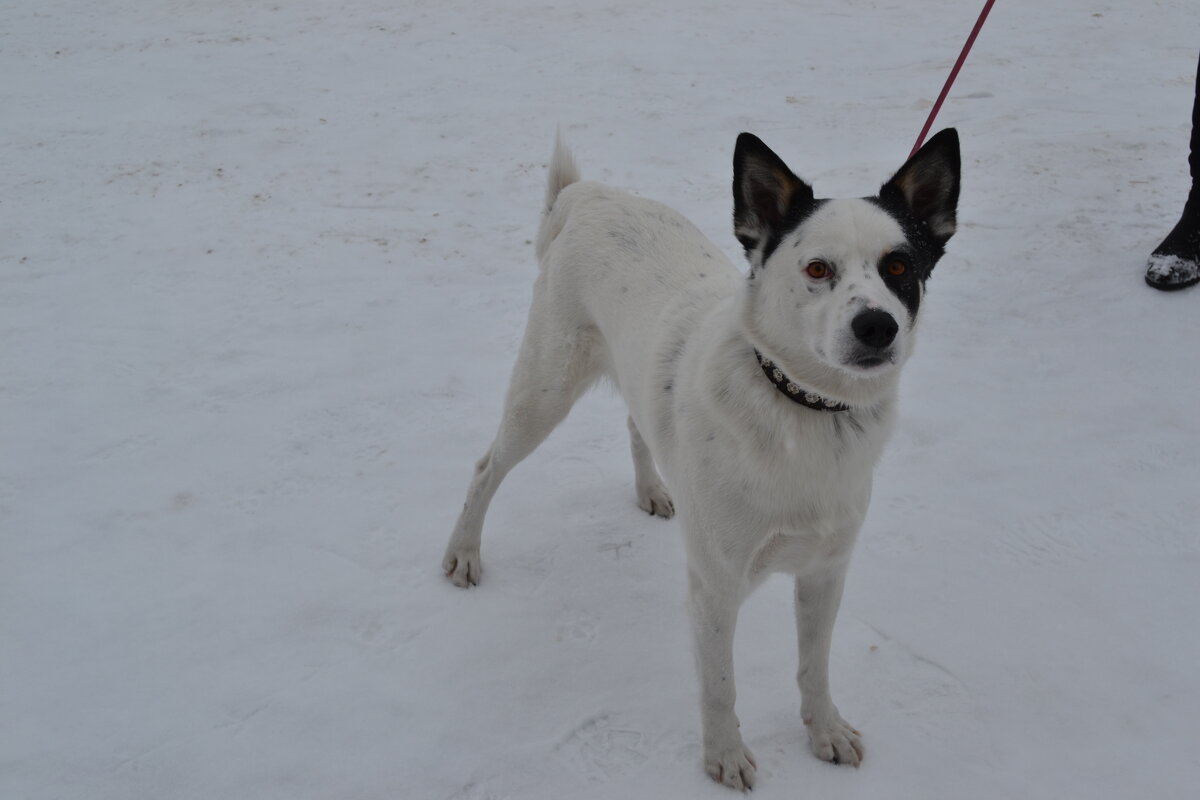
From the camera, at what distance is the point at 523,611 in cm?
313

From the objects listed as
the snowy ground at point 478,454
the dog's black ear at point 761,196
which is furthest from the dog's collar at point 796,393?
the snowy ground at point 478,454

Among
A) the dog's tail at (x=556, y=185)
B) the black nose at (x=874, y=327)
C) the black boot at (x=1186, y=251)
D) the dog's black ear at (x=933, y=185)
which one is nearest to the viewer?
the black nose at (x=874, y=327)

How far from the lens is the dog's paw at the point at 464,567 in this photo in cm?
321

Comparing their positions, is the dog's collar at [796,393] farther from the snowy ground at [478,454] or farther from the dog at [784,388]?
the snowy ground at [478,454]

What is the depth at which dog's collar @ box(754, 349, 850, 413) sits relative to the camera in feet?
7.27

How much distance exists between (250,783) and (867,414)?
6.69ft

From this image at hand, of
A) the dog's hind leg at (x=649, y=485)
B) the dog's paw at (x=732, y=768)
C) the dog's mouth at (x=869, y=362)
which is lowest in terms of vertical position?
the dog's paw at (x=732, y=768)

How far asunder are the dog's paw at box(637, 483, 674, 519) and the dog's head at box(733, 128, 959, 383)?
1433mm

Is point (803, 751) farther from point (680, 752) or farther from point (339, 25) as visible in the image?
point (339, 25)

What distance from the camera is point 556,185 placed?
11.5ft

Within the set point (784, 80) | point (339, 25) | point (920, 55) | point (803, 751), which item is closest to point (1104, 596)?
point (803, 751)

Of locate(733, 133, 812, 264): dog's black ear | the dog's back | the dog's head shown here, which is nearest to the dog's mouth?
the dog's head

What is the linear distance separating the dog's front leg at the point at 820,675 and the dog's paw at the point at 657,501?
1.04 meters

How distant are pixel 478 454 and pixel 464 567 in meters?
0.76
